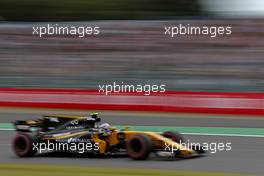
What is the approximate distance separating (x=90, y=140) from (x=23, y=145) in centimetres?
99

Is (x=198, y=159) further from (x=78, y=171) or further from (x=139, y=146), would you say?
(x=78, y=171)

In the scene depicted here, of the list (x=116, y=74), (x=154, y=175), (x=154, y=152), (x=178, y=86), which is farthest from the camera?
(x=116, y=74)

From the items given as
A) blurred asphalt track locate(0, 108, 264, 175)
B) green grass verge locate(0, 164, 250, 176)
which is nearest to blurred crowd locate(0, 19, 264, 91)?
blurred asphalt track locate(0, 108, 264, 175)

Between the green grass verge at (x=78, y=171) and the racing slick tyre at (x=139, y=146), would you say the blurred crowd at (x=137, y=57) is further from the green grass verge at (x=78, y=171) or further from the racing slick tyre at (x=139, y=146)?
the green grass verge at (x=78, y=171)

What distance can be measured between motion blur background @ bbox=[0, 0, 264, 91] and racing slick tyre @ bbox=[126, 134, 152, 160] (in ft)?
28.5

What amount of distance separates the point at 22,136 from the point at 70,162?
89 centimetres

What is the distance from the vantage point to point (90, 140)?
927 centimetres

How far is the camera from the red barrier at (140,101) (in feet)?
53.0

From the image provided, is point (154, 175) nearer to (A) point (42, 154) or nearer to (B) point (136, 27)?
(A) point (42, 154)

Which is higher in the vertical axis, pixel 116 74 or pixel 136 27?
pixel 136 27

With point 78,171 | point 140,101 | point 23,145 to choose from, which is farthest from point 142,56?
point 78,171

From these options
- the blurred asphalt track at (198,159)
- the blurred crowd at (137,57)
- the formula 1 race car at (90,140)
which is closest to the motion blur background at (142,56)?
the blurred crowd at (137,57)

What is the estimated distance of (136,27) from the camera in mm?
23047

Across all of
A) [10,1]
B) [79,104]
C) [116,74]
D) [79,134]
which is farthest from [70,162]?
[10,1]
